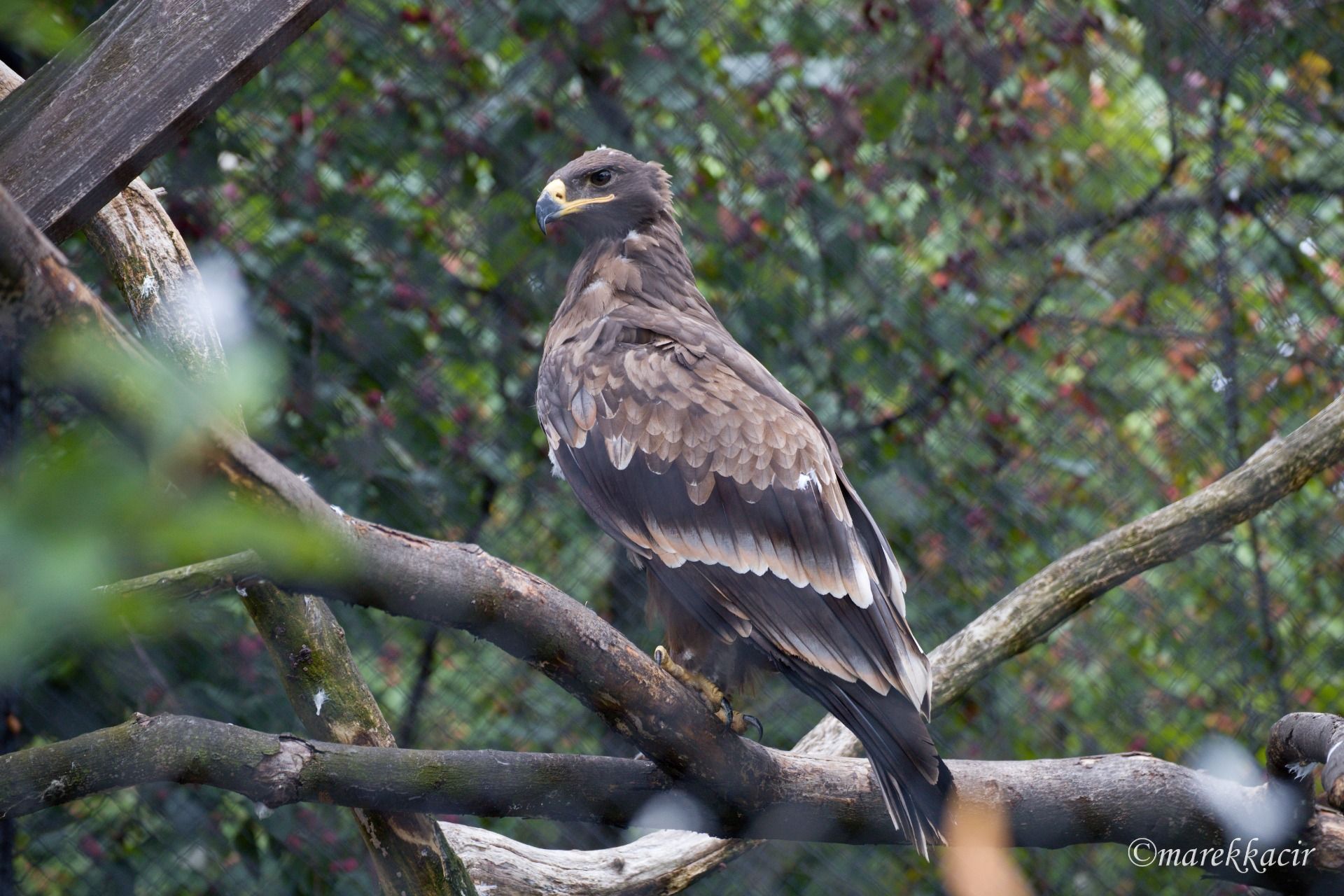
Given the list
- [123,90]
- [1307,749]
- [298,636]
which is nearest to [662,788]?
[298,636]

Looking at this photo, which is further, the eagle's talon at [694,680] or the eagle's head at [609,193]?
the eagle's head at [609,193]

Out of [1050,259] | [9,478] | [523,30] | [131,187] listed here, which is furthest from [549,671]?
[1050,259]

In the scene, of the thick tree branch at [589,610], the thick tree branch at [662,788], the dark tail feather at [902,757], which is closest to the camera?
the thick tree branch at [589,610]

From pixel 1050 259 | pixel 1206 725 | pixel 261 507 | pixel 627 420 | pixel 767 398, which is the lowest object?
pixel 1206 725

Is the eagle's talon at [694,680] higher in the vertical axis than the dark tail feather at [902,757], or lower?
higher

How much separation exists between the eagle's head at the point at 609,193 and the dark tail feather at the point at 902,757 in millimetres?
930

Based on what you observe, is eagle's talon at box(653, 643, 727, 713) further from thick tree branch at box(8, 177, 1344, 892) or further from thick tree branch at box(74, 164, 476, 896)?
thick tree branch at box(74, 164, 476, 896)

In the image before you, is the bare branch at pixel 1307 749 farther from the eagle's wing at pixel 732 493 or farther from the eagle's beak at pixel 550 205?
the eagle's beak at pixel 550 205

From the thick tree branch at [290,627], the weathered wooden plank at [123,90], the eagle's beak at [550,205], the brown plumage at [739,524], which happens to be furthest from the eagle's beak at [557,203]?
the weathered wooden plank at [123,90]

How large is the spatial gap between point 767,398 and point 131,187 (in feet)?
3.04

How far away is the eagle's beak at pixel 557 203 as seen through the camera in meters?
1.92

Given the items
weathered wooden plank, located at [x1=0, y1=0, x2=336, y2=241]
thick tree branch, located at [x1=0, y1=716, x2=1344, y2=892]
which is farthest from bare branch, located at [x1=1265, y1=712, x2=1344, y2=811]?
weathered wooden plank, located at [x1=0, y1=0, x2=336, y2=241]

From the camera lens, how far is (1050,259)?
3.04 meters

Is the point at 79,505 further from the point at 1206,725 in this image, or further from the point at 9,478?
the point at 1206,725
